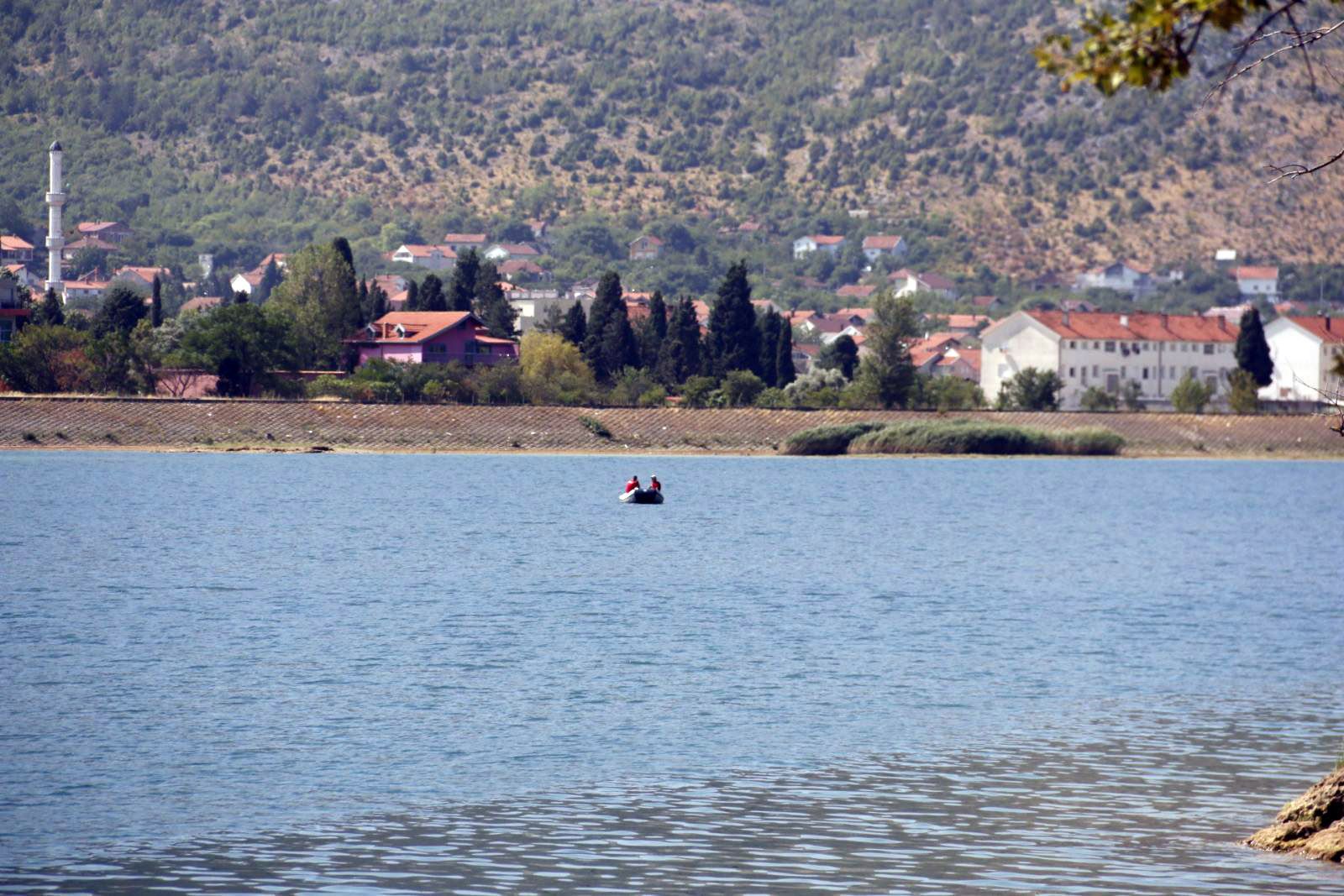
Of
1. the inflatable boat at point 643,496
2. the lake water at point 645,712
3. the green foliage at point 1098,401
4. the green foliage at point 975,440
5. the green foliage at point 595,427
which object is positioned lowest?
the lake water at point 645,712

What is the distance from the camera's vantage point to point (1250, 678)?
3183 cm

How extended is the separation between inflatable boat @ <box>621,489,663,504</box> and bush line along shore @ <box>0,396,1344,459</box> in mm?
35264

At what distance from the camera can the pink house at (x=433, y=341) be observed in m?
131

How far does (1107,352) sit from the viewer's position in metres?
161

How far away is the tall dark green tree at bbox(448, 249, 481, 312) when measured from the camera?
14325cm

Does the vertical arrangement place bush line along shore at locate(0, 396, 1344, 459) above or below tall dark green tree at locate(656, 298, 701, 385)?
below

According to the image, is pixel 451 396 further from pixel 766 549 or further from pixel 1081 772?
pixel 1081 772

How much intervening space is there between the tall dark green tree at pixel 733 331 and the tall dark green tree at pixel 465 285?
19.1 metres

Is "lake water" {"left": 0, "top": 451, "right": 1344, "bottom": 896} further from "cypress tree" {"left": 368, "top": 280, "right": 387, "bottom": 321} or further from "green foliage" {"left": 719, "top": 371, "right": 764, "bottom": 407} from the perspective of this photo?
"cypress tree" {"left": 368, "top": 280, "right": 387, "bottom": 321}

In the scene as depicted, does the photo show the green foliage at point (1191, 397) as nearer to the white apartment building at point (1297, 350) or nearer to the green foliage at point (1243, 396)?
the green foliage at point (1243, 396)

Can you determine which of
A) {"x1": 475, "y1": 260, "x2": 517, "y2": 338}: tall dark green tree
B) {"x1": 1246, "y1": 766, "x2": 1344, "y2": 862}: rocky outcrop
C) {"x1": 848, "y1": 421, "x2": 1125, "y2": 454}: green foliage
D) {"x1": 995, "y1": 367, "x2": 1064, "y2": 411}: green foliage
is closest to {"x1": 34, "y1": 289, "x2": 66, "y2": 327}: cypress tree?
{"x1": 475, "y1": 260, "x2": 517, "y2": 338}: tall dark green tree

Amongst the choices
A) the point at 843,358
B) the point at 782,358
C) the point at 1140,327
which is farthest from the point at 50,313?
the point at 1140,327

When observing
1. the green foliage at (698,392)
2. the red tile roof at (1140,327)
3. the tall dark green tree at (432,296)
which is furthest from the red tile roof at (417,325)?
the red tile roof at (1140,327)

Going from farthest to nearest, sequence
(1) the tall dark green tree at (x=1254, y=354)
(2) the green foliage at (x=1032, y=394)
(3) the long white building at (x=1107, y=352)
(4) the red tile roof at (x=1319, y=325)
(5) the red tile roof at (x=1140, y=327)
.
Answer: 1. (5) the red tile roof at (x=1140, y=327)
2. (4) the red tile roof at (x=1319, y=325)
3. (3) the long white building at (x=1107, y=352)
4. (1) the tall dark green tree at (x=1254, y=354)
5. (2) the green foliage at (x=1032, y=394)
